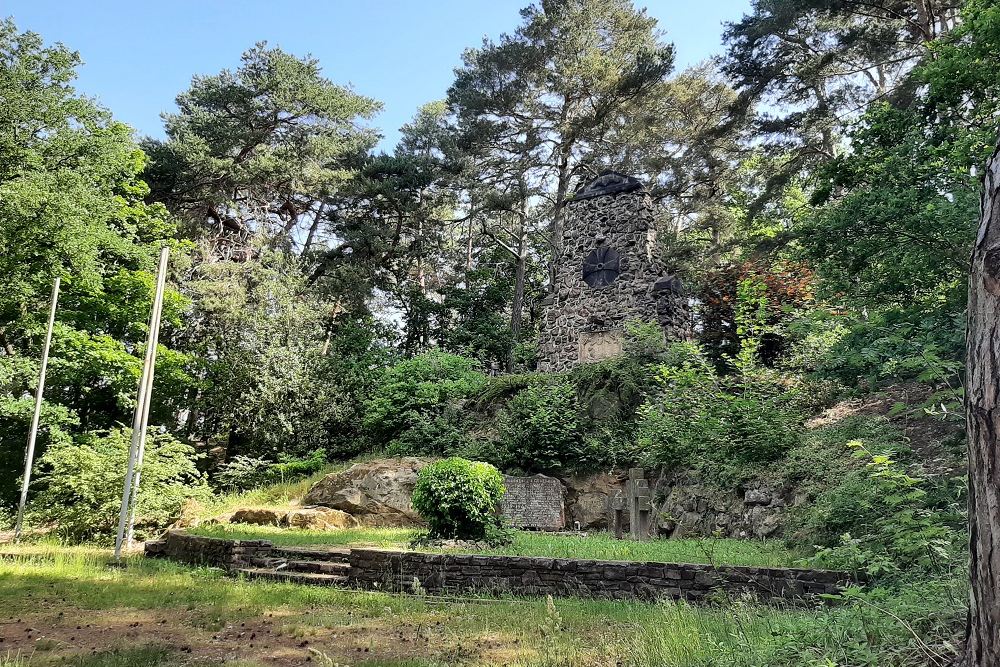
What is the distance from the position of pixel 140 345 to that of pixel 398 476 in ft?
33.2

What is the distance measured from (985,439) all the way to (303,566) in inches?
298

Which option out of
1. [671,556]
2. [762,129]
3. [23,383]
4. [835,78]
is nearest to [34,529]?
[23,383]

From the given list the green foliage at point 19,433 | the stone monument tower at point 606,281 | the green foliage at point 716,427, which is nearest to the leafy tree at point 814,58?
→ the stone monument tower at point 606,281

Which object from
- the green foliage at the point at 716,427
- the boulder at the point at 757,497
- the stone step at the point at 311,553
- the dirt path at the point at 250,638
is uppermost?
the green foliage at the point at 716,427

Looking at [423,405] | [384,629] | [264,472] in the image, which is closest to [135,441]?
[384,629]

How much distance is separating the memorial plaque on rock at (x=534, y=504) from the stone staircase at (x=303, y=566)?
3701mm

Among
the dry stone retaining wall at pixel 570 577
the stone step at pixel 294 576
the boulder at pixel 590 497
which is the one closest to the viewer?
the dry stone retaining wall at pixel 570 577

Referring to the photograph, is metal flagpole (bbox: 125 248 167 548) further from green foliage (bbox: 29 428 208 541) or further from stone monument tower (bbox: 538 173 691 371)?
stone monument tower (bbox: 538 173 691 371)

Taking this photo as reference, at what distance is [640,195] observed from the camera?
18422 millimetres

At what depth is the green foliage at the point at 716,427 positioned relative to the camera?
9133 mm

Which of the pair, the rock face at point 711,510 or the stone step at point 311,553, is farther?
the rock face at point 711,510

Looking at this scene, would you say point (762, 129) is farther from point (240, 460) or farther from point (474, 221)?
point (240, 460)

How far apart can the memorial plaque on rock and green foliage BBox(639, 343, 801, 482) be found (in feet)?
6.06

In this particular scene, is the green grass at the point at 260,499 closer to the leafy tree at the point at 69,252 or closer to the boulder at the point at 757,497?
the leafy tree at the point at 69,252
